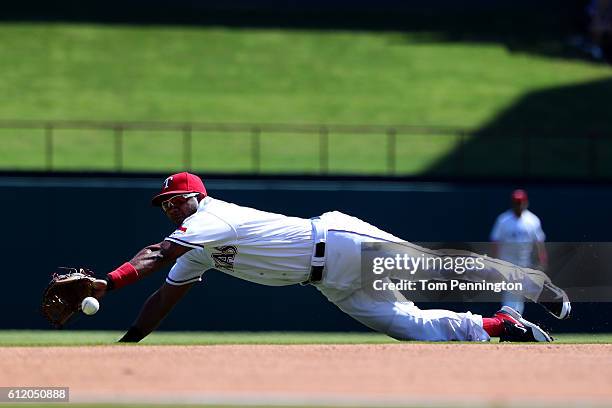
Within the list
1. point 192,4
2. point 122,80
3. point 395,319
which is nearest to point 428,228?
point 395,319

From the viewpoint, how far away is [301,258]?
10.5 m

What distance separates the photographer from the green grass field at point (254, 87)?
80.8ft

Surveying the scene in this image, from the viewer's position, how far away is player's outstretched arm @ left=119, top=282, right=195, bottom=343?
35.3ft

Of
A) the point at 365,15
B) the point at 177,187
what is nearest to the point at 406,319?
the point at 177,187

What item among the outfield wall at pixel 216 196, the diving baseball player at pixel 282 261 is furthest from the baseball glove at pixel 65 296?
the outfield wall at pixel 216 196

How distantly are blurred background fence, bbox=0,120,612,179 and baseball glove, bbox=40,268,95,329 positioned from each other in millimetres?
12106

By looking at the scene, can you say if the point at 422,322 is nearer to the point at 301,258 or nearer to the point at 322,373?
the point at 301,258

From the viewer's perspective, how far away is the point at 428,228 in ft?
59.6

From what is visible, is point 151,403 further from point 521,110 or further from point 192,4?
point 192,4

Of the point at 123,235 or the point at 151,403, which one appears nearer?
the point at 151,403

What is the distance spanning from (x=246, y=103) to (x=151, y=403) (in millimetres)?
21779

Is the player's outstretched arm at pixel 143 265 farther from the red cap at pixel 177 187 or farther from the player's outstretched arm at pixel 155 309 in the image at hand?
the player's outstretched arm at pixel 155 309

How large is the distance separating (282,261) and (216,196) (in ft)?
25.3

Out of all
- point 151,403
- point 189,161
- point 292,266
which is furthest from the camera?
point 189,161
